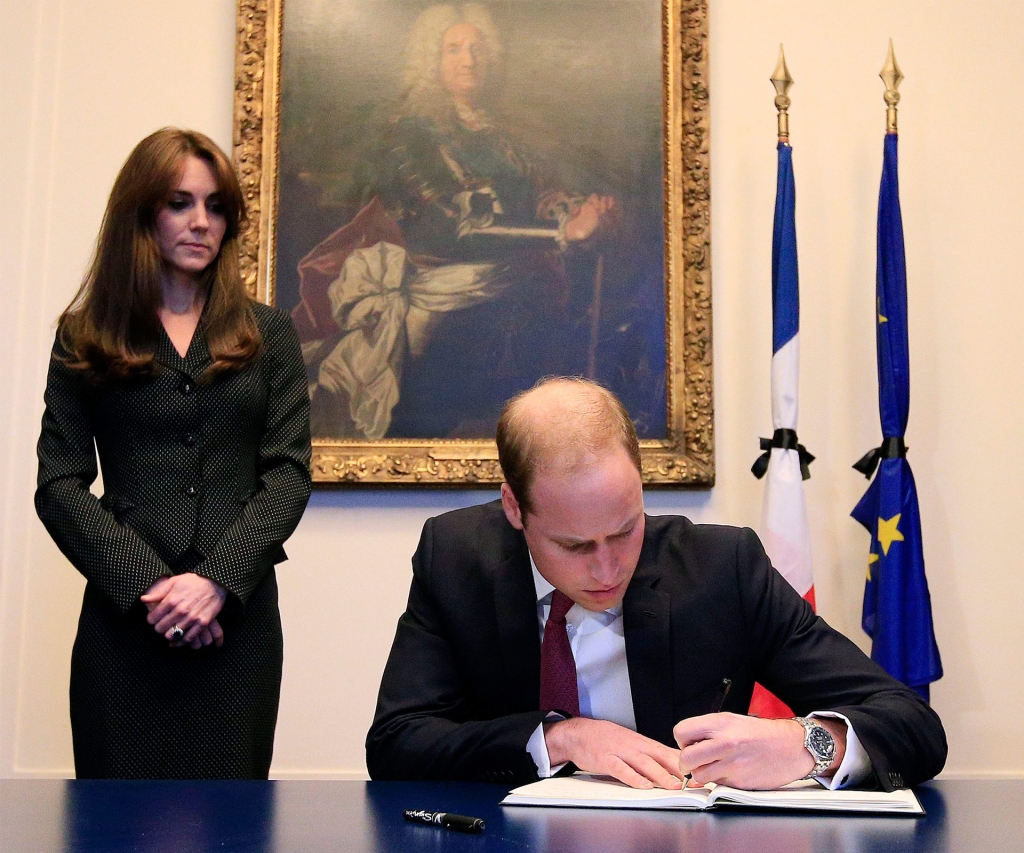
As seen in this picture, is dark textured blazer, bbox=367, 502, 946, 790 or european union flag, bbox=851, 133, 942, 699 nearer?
dark textured blazer, bbox=367, 502, 946, 790

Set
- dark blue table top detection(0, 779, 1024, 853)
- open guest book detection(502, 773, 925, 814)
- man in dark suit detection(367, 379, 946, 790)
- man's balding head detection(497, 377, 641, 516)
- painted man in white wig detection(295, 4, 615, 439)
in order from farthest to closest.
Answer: painted man in white wig detection(295, 4, 615, 439) < man's balding head detection(497, 377, 641, 516) < man in dark suit detection(367, 379, 946, 790) < open guest book detection(502, 773, 925, 814) < dark blue table top detection(0, 779, 1024, 853)

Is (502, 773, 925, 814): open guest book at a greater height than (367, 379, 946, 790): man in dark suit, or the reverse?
(367, 379, 946, 790): man in dark suit

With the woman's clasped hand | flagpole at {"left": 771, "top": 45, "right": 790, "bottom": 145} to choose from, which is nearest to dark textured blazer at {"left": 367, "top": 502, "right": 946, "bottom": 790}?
the woman's clasped hand

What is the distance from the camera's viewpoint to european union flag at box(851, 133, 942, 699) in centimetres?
373

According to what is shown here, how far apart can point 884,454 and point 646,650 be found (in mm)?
2113

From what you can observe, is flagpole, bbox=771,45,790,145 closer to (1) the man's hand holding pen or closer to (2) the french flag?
(2) the french flag

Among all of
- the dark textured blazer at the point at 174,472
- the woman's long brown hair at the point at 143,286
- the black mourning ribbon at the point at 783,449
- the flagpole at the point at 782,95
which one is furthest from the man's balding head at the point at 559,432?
the flagpole at the point at 782,95

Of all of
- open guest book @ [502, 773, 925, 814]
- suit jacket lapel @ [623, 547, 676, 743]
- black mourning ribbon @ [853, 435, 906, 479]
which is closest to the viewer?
open guest book @ [502, 773, 925, 814]

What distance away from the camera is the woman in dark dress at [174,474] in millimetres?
2572

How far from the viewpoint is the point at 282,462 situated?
2840 millimetres

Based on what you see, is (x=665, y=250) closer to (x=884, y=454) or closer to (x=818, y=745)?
(x=884, y=454)

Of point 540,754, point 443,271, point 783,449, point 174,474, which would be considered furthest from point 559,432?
point 443,271

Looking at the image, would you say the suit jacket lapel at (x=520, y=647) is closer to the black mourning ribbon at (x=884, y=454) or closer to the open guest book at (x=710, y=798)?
the open guest book at (x=710, y=798)

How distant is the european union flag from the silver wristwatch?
2.08m
